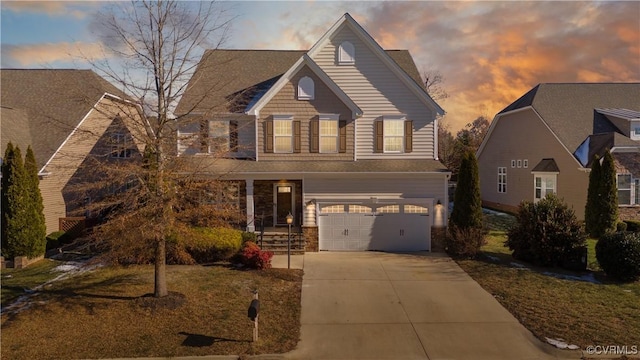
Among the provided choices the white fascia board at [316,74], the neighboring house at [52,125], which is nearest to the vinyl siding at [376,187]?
the white fascia board at [316,74]

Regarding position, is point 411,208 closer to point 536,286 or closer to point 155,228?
point 536,286

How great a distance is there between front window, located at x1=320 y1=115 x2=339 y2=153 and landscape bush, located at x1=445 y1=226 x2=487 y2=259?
21.8 feet

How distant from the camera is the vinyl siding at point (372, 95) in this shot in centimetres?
1911

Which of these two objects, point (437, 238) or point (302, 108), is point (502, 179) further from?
point (302, 108)

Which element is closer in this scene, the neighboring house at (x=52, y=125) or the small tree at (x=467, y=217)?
the small tree at (x=467, y=217)

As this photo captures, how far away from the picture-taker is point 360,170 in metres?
17.5

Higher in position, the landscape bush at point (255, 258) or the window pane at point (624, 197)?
the window pane at point (624, 197)

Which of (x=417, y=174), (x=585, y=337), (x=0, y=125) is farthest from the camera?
(x=0, y=125)

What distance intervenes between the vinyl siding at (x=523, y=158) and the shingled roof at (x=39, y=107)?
80.1ft

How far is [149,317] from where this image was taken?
995 cm

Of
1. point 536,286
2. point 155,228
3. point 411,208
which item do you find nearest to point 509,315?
point 536,286

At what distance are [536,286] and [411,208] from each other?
6404 millimetres

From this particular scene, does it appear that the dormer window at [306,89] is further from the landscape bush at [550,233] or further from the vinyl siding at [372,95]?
the landscape bush at [550,233]

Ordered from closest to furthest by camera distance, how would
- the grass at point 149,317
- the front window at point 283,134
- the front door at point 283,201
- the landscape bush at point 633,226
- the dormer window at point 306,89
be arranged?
the grass at point 149,317, the dormer window at point 306,89, the front window at point 283,134, the landscape bush at point 633,226, the front door at point 283,201
